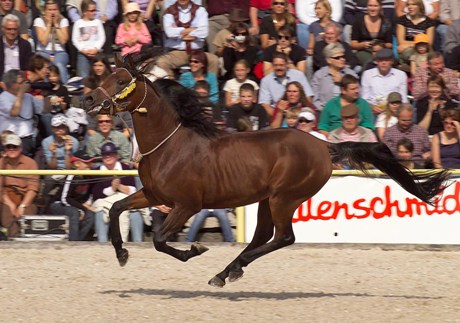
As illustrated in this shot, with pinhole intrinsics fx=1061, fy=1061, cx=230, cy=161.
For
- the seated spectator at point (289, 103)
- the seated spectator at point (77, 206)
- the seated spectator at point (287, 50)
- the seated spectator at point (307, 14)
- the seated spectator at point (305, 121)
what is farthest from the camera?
the seated spectator at point (307, 14)

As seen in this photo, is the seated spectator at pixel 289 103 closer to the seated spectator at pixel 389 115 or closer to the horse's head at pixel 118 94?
the seated spectator at pixel 389 115

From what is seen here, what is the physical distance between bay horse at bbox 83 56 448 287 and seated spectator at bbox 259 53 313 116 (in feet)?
13.4

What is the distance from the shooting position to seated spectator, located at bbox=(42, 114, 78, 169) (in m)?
11.9

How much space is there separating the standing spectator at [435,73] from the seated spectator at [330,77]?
2.53 feet

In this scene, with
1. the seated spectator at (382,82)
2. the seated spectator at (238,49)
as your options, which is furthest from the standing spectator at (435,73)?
the seated spectator at (238,49)

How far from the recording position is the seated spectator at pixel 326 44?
13305mm

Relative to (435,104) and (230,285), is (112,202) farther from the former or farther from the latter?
(435,104)

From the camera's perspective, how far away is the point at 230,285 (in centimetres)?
942

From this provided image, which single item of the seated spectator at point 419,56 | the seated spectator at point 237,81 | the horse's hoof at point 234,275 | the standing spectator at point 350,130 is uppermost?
the seated spectator at point 419,56

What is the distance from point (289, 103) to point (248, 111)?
497mm

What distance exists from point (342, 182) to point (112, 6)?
4.48m

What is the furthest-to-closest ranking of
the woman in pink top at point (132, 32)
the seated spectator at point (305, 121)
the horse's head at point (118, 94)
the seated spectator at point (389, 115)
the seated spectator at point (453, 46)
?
1. the seated spectator at point (453, 46)
2. the woman in pink top at point (132, 32)
3. the seated spectator at point (389, 115)
4. the seated spectator at point (305, 121)
5. the horse's head at point (118, 94)

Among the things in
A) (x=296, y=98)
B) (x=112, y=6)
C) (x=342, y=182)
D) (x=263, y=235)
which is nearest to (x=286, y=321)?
(x=263, y=235)

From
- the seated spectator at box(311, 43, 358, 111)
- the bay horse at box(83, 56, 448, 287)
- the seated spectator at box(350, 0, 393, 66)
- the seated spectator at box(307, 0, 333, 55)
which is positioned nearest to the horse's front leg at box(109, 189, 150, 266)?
the bay horse at box(83, 56, 448, 287)
